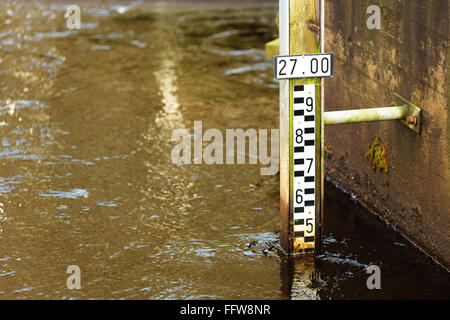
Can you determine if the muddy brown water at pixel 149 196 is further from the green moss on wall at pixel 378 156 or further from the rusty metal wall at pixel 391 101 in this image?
the green moss on wall at pixel 378 156

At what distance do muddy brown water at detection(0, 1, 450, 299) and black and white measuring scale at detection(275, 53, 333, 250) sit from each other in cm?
34

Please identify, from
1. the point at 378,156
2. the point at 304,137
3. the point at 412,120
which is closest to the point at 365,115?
the point at 412,120

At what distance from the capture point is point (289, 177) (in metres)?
6.88

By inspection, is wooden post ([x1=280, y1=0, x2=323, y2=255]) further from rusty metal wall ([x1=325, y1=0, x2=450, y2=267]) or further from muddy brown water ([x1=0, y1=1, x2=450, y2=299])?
rusty metal wall ([x1=325, y1=0, x2=450, y2=267])

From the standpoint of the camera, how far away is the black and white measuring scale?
6.65 meters

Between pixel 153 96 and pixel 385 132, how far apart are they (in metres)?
4.78

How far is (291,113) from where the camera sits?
6.77 m

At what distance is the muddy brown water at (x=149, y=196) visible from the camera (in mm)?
6758

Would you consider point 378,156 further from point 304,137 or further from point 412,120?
point 304,137

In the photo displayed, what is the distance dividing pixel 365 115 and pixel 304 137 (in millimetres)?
626

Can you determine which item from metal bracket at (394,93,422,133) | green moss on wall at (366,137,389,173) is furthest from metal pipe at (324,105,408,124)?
green moss on wall at (366,137,389,173)

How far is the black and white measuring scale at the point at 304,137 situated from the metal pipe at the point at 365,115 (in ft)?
0.78
